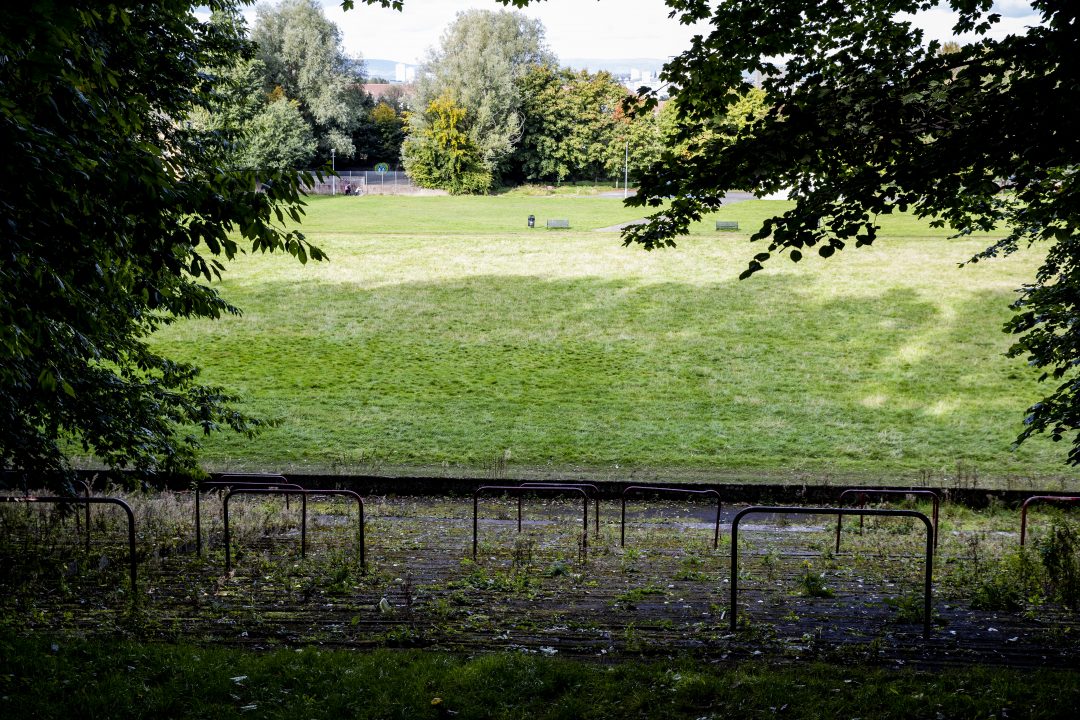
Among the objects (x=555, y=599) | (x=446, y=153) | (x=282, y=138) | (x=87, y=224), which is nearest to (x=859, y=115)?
(x=555, y=599)

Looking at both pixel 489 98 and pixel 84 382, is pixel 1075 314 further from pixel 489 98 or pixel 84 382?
pixel 489 98

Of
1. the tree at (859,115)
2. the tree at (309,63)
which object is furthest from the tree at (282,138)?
the tree at (859,115)

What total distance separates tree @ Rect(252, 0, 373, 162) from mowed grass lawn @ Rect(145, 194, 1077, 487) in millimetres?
34014

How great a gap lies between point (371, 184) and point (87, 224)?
72693mm

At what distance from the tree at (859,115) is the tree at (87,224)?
11.5 feet

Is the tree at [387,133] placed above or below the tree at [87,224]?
above

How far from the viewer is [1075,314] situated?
9453 mm

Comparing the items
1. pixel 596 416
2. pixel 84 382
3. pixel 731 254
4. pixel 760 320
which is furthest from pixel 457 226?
pixel 84 382

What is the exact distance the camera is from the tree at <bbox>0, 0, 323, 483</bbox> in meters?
5.24

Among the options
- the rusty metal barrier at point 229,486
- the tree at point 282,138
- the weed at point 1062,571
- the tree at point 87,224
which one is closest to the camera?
the tree at point 87,224

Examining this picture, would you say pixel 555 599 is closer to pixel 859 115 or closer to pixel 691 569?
pixel 691 569

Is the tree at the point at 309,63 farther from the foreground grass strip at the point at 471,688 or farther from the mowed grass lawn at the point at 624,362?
the foreground grass strip at the point at 471,688

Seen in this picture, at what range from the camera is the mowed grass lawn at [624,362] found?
2027cm

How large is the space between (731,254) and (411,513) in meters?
27.4
